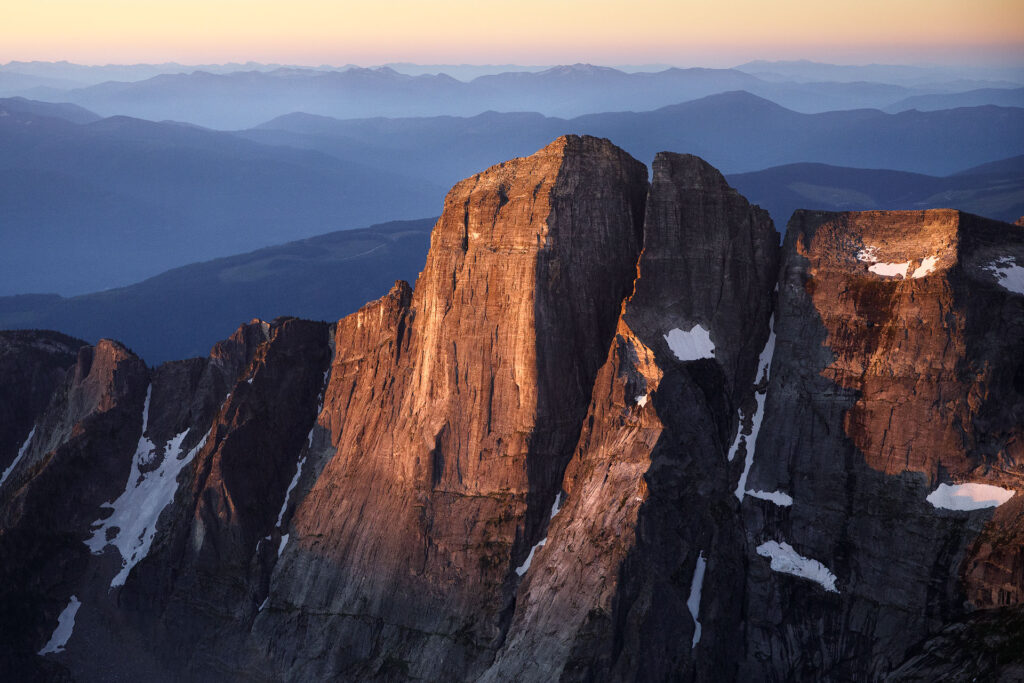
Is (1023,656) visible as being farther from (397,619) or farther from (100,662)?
(100,662)

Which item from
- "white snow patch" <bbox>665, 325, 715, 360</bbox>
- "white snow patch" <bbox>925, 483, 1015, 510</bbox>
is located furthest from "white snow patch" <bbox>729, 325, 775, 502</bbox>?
"white snow patch" <bbox>925, 483, 1015, 510</bbox>

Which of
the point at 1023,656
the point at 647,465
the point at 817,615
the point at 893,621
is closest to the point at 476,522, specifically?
the point at 647,465

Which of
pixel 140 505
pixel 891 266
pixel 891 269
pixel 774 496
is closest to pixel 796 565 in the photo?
pixel 774 496

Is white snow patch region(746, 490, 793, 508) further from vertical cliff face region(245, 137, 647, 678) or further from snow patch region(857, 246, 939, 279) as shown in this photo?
snow patch region(857, 246, 939, 279)

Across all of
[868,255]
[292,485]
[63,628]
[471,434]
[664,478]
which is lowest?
[63,628]

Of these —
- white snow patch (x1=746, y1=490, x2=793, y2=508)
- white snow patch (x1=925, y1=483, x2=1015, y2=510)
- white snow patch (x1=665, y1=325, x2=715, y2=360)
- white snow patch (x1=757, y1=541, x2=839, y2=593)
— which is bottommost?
white snow patch (x1=757, y1=541, x2=839, y2=593)

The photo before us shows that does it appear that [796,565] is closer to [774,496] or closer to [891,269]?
[774,496]
